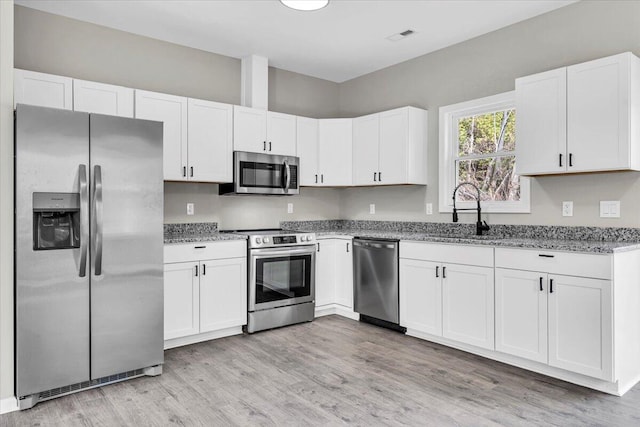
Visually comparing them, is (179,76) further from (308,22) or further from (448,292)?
(448,292)

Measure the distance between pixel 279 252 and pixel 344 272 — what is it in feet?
2.55

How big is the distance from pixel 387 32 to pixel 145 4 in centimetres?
206

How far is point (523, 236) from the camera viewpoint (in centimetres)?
359

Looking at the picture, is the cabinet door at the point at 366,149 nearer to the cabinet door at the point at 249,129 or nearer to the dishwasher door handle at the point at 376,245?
the dishwasher door handle at the point at 376,245

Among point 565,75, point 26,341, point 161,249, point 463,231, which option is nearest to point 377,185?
point 463,231

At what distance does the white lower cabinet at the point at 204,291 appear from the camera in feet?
11.6

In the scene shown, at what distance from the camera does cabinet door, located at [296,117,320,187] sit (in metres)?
4.70

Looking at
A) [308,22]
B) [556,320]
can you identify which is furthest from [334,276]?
[308,22]

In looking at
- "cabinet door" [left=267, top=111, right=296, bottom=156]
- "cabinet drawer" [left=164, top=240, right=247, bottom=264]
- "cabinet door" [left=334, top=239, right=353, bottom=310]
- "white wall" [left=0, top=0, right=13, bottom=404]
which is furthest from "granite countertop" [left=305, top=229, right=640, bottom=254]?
"white wall" [left=0, top=0, right=13, bottom=404]

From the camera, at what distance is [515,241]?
314 centimetres

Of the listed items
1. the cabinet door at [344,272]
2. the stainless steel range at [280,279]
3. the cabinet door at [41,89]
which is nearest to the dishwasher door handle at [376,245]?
the cabinet door at [344,272]

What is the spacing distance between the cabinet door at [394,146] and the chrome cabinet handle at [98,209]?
2.74 meters

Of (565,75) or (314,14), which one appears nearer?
(565,75)

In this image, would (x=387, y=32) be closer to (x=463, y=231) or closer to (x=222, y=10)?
(x=222, y=10)
